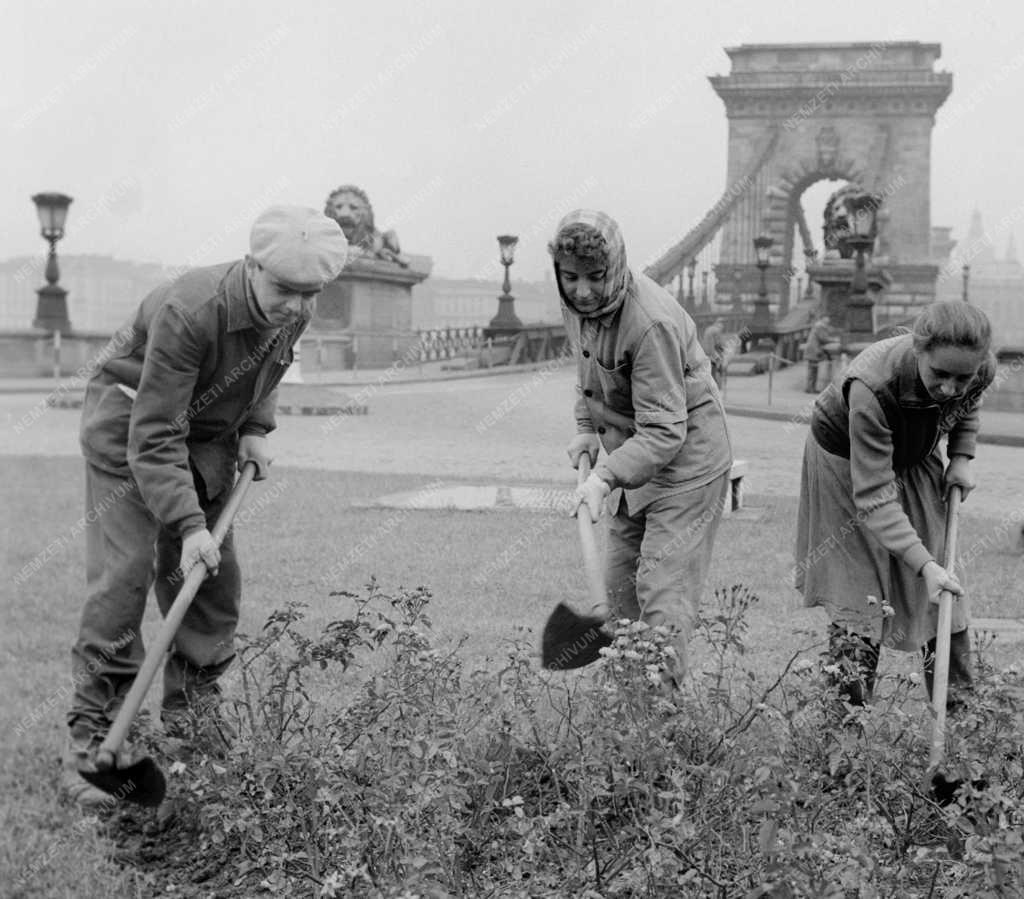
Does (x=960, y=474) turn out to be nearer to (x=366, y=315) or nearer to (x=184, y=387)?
(x=184, y=387)

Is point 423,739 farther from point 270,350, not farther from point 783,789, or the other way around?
point 270,350

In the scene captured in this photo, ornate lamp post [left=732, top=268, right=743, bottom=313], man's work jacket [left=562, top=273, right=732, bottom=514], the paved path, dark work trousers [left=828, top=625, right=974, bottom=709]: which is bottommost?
the paved path

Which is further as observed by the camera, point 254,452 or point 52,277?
point 52,277

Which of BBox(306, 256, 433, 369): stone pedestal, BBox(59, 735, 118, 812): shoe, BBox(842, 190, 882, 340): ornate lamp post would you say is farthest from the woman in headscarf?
BBox(306, 256, 433, 369): stone pedestal

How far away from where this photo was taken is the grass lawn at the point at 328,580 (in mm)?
3709

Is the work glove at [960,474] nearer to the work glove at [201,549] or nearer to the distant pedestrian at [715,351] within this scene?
the work glove at [201,549]

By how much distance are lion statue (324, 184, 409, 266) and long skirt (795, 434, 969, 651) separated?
81.5ft

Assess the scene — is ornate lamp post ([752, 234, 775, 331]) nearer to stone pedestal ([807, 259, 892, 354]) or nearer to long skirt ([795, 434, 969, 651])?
stone pedestal ([807, 259, 892, 354])

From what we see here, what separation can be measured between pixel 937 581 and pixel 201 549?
1976mm

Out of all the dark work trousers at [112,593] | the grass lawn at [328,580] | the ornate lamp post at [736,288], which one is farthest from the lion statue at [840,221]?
the dark work trousers at [112,593]

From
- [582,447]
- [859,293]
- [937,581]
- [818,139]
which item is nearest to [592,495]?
[582,447]

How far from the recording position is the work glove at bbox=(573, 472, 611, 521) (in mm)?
3586

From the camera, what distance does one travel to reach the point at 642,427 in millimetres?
3717

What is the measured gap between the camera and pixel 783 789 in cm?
255
